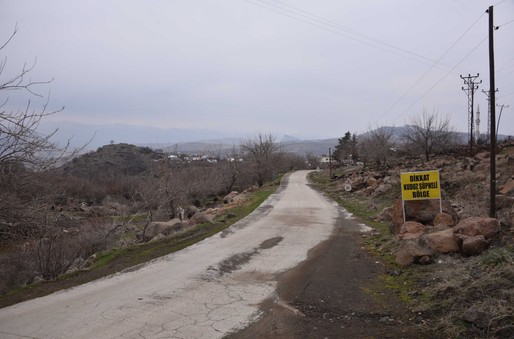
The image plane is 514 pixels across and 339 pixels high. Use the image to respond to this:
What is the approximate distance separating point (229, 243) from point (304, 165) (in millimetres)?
114982

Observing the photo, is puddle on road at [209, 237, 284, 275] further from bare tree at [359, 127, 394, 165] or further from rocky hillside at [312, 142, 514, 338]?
bare tree at [359, 127, 394, 165]

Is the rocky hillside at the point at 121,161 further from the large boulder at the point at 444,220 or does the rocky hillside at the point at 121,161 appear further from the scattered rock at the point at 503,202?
the large boulder at the point at 444,220

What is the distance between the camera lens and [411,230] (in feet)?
37.4

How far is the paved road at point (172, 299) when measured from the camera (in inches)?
224

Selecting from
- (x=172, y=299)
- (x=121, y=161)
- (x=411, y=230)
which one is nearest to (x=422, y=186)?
(x=411, y=230)

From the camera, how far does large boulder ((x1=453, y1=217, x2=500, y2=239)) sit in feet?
27.5

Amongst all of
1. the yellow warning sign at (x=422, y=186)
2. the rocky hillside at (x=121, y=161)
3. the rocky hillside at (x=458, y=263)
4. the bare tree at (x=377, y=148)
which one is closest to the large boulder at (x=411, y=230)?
the rocky hillside at (x=458, y=263)

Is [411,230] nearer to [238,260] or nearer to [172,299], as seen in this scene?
[238,260]

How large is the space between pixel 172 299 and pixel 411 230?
7016 millimetres

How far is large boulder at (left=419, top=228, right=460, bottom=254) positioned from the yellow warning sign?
142 inches

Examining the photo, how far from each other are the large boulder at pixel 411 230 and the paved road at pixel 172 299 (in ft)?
8.63

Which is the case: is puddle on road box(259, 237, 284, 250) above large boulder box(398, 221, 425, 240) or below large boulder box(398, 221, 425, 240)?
below

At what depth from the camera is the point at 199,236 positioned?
14000mm

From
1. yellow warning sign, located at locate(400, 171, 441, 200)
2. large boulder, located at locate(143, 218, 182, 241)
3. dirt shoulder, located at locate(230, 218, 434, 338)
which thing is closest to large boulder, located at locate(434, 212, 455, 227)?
yellow warning sign, located at locate(400, 171, 441, 200)
